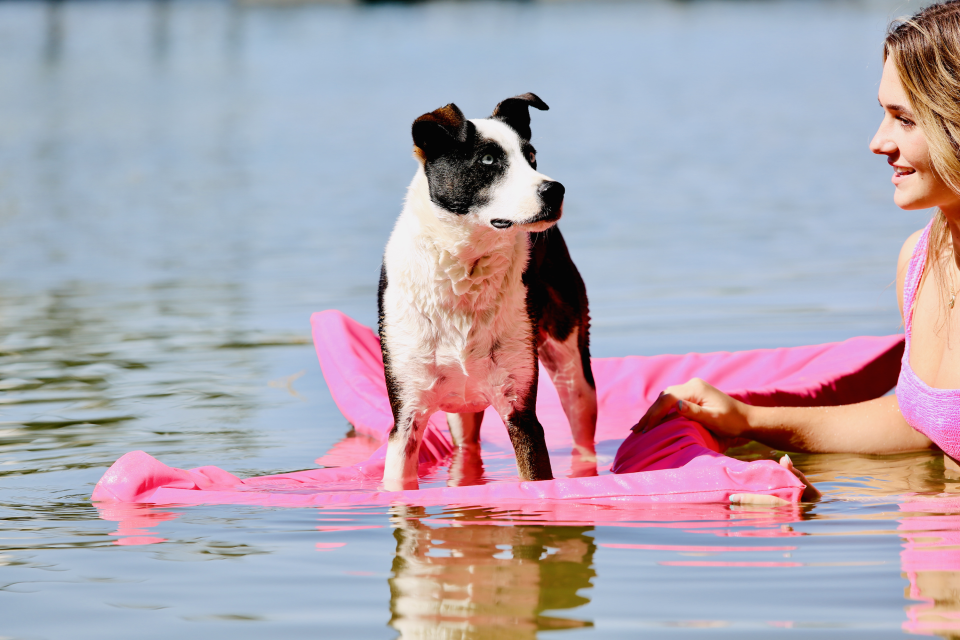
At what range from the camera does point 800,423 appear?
4516mm

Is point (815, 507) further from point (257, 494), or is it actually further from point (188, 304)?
point (188, 304)

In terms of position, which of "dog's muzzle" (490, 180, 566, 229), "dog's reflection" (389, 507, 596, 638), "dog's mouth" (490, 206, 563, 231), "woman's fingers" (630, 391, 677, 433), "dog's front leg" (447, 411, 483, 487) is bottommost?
"dog's front leg" (447, 411, 483, 487)

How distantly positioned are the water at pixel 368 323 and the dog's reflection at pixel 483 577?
11mm

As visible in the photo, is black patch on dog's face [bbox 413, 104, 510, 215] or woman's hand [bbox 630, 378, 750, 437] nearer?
black patch on dog's face [bbox 413, 104, 510, 215]

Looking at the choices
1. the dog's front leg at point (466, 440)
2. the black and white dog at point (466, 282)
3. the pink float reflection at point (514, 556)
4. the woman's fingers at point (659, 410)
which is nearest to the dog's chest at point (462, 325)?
the black and white dog at point (466, 282)

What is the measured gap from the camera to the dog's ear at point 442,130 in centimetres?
366

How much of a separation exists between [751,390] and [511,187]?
6.53 feet

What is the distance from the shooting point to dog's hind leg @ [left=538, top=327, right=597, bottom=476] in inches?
183

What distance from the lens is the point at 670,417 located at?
430 centimetres

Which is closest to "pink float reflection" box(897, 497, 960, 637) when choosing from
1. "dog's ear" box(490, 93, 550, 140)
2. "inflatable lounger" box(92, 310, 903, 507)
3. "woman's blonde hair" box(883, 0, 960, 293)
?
"inflatable lounger" box(92, 310, 903, 507)

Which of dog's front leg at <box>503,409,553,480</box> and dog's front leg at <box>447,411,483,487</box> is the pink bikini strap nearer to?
dog's front leg at <box>503,409,553,480</box>

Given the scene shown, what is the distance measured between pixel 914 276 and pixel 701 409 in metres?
0.97

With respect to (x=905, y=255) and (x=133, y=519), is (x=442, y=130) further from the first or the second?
(x=905, y=255)

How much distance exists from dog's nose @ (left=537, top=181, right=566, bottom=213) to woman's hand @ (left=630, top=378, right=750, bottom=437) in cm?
117
